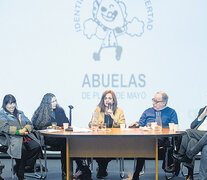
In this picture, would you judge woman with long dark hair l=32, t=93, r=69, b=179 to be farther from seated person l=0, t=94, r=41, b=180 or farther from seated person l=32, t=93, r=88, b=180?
seated person l=0, t=94, r=41, b=180

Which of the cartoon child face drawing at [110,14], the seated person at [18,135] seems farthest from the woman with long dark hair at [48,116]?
the cartoon child face drawing at [110,14]

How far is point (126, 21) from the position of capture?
20.3ft

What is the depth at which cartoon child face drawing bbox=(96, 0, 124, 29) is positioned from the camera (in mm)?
6176

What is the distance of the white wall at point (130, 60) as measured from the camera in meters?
6.19

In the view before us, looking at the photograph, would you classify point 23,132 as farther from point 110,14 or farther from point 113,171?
point 110,14

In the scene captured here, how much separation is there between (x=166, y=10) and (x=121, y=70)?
124 cm

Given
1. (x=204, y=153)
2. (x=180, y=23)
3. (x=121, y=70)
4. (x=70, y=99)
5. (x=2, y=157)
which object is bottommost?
(x=2, y=157)

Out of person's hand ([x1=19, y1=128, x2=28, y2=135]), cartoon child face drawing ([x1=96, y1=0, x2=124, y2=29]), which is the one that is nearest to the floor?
person's hand ([x1=19, y1=128, x2=28, y2=135])

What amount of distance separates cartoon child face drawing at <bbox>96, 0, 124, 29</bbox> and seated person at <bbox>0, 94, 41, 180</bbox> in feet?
7.37

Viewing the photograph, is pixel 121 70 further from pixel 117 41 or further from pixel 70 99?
pixel 70 99

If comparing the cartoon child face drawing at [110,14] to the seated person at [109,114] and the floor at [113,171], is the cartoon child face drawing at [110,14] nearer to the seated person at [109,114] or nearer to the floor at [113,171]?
the seated person at [109,114]

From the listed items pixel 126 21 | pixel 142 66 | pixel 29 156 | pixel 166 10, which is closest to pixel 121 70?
pixel 142 66

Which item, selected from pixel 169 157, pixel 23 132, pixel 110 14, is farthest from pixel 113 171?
pixel 110 14

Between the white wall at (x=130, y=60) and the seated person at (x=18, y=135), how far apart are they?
4.98ft
